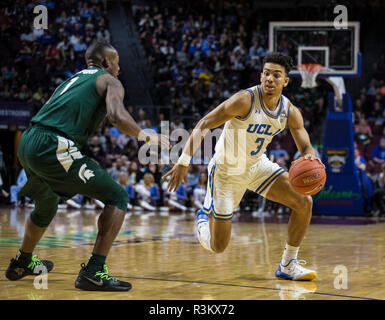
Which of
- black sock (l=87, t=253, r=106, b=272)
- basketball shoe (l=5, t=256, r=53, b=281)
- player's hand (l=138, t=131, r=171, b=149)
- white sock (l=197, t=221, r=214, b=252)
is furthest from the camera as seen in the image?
white sock (l=197, t=221, r=214, b=252)

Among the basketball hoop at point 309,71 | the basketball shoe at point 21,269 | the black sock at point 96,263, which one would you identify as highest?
the basketball hoop at point 309,71

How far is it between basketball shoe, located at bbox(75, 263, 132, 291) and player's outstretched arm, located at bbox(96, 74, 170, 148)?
3.56 feet

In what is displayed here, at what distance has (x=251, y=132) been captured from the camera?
5.32 meters

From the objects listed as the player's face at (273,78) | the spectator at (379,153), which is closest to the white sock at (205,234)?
the player's face at (273,78)

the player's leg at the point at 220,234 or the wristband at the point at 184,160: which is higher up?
the wristband at the point at 184,160

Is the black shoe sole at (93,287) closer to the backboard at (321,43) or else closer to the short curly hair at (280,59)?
the short curly hair at (280,59)

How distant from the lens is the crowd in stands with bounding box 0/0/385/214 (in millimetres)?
14938

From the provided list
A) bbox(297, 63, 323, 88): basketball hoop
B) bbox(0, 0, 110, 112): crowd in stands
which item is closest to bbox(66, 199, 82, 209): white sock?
bbox(0, 0, 110, 112): crowd in stands

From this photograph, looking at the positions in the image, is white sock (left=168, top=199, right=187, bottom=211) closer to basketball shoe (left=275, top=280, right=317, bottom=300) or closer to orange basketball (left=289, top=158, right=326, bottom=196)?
orange basketball (left=289, top=158, right=326, bottom=196)

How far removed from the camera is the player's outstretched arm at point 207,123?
4.64 m

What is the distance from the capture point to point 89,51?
4.72 m

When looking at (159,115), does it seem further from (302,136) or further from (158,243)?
(302,136)

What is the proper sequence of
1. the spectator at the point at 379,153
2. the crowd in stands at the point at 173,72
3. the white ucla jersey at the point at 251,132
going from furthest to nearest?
1. the crowd in stands at the point at 173,72
2. the spectator at the point at 379,153
3. the white ucla jersey at the point at 251,132

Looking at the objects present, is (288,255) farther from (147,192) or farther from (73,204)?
(73,204)
